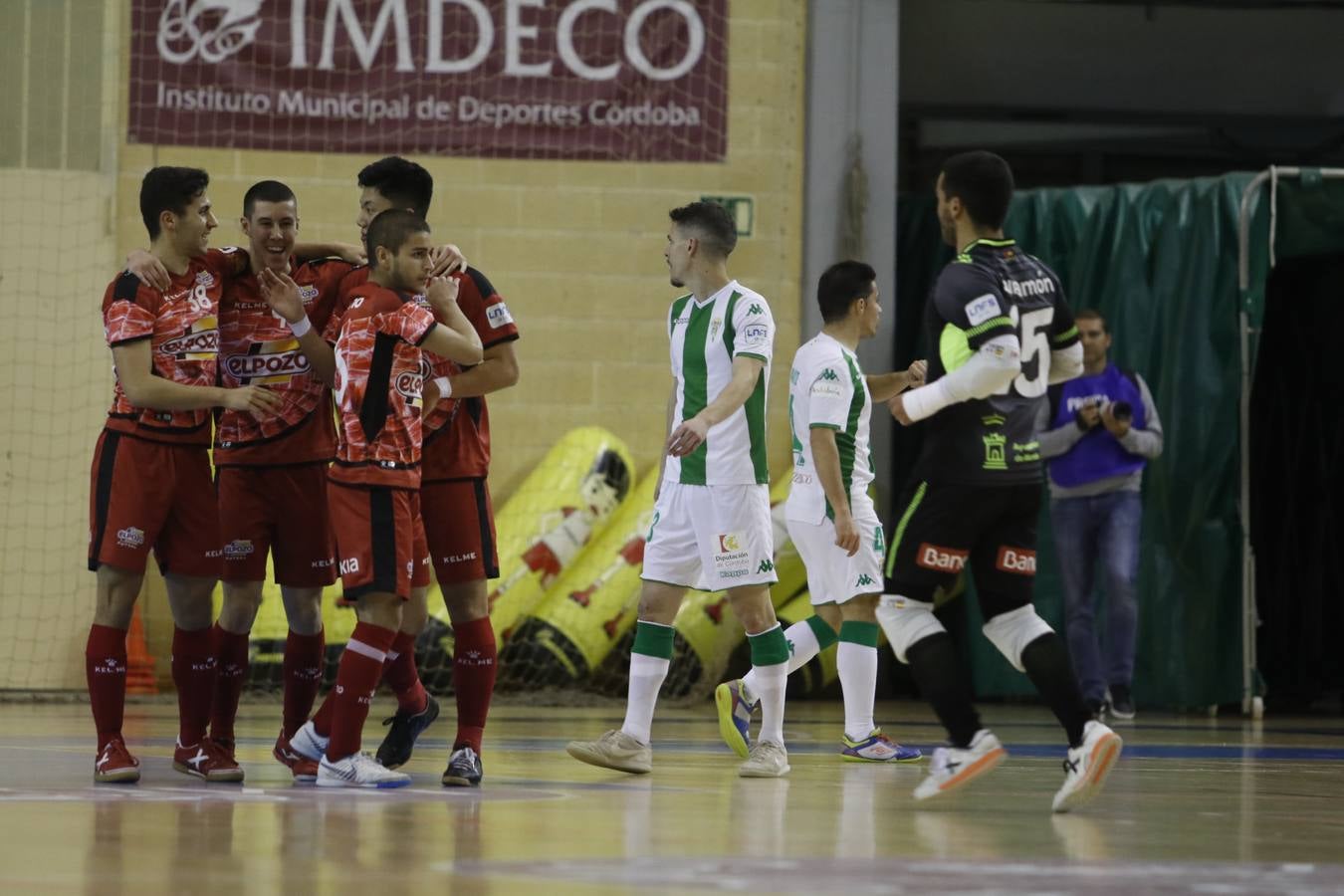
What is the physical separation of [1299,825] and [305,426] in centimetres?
309

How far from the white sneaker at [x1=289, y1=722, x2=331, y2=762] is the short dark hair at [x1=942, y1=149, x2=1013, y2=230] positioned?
8.11ft

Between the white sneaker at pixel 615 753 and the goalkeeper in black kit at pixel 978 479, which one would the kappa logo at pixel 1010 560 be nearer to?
the goalkeeper in black kit at pixel 978 479

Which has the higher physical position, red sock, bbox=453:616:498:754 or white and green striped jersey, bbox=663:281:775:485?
white and green striped jersey, bbox=663:281:775:485

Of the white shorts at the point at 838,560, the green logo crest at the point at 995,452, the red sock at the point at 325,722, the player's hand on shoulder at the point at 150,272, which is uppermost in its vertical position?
the player's hand on shoulder at the point at 150,272

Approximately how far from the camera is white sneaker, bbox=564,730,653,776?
5.91 metres

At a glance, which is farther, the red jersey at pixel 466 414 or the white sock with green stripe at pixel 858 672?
the white sock with green stripe at pixel 858 672

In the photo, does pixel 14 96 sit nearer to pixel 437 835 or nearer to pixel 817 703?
pixel 817 703

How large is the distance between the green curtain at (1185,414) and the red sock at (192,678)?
244 inches

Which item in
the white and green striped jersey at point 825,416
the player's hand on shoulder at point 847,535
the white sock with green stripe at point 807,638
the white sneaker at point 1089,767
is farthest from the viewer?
the white sock with green stripe at point 807,638

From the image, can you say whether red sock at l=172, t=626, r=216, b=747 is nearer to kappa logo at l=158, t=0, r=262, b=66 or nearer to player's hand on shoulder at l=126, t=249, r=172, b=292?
player's hand on shoulder at l=126, t=249, r=172, b=292

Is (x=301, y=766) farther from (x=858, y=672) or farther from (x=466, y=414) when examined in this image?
(x=858, y=672)

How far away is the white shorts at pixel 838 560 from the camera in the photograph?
269 inches

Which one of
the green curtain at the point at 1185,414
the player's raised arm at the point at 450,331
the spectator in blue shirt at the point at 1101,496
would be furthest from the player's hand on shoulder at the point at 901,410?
the green curtain at the point at 1185,414

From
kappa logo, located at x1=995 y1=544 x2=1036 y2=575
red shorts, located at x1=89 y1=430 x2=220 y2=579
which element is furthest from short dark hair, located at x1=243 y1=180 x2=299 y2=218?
kappa logo, located at x1=995 y1=544 x2=1036 y2=575
